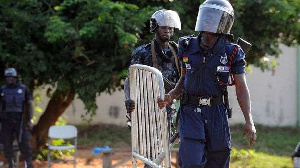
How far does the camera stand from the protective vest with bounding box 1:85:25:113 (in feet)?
35.0

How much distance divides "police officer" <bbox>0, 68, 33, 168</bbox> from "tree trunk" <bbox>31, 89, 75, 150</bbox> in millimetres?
1131

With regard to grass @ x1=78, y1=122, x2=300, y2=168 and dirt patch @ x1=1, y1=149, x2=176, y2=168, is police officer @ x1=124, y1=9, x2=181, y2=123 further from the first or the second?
grass @ x1=78, y1=122, x2=300, y2=168

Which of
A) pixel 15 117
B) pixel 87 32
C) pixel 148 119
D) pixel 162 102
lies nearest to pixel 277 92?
pixel 15 117

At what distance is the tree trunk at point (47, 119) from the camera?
12.1m

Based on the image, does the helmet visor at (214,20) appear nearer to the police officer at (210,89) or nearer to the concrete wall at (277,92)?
the police officer at (210,89)

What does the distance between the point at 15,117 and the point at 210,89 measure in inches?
250

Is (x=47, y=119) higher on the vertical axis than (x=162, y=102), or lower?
lower

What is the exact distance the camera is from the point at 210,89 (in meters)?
5.06

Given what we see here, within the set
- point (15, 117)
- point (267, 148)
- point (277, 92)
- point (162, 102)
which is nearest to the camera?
point (162, 102)

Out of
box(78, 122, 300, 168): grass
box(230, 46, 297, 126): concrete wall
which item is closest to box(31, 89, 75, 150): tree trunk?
box(78, 122, 300, 168): grass

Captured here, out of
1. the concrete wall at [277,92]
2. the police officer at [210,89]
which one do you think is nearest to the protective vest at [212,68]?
the police officer at [210,89]

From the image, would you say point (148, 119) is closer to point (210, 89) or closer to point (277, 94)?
point (210, 89)

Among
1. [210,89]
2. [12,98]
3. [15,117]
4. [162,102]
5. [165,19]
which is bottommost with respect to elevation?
[15,117]

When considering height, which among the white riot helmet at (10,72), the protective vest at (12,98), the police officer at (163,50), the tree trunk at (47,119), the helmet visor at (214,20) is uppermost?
the helmet visor at (214,20)
